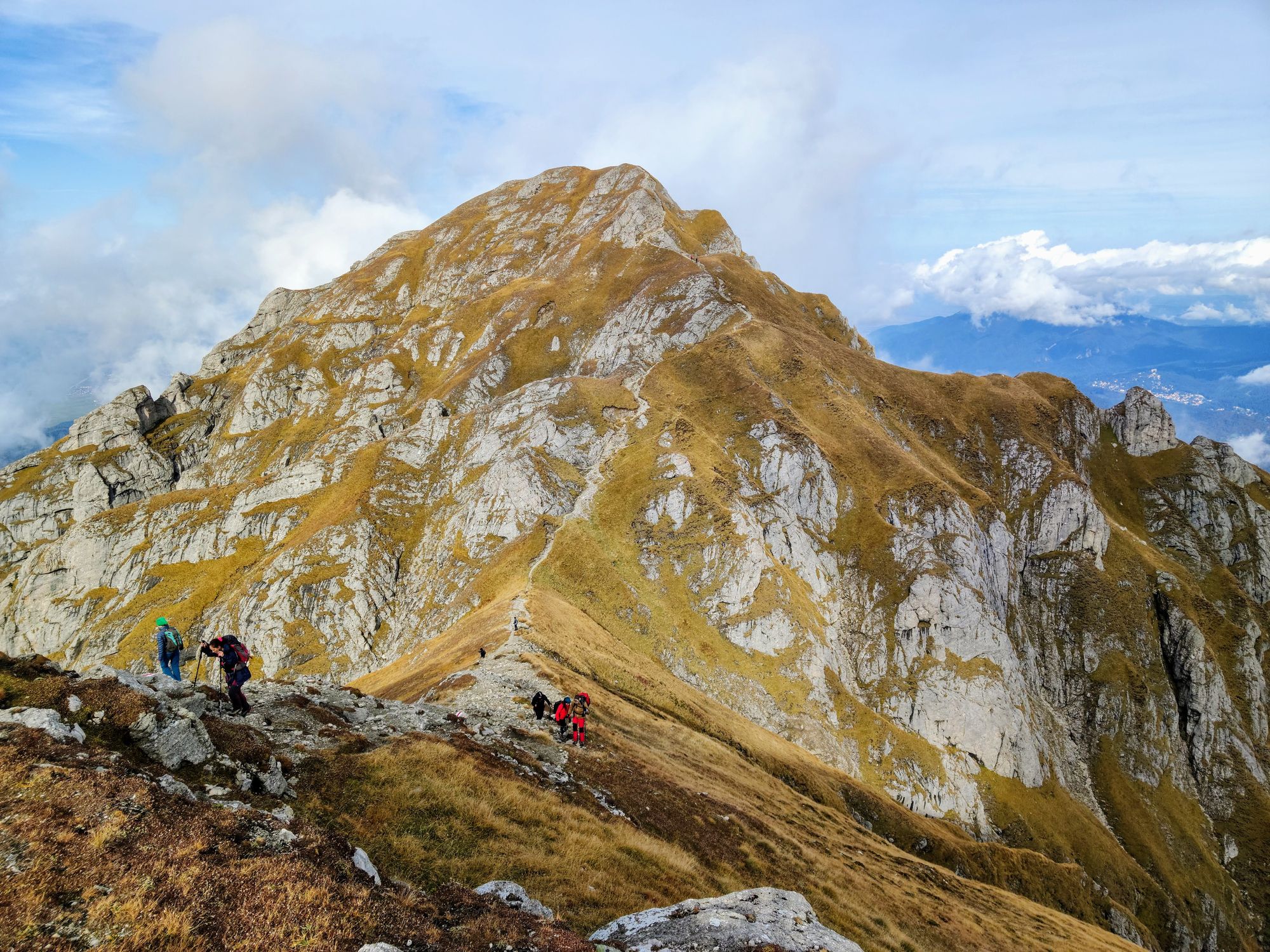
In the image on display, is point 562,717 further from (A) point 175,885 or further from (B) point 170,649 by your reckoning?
(A) point 175,885

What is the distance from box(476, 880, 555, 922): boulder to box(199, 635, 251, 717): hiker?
1308cm

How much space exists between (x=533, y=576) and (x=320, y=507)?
246 ft

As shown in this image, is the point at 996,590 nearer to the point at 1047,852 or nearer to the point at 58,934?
the point at 1047,852

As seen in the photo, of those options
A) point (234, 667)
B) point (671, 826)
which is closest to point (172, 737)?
point (234, 667)

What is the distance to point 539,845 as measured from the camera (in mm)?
19719

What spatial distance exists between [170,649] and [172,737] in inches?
392

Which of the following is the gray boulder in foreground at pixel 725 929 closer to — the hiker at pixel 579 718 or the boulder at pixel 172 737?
the boulder at pixel 172 737

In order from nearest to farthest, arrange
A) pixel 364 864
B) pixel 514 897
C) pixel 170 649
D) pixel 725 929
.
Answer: pixel 364 864
pixel 725 929
pixel 514 897
pixel 170 649

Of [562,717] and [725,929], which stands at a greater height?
[725,929]

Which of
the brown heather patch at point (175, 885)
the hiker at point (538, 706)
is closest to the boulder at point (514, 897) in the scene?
the brown heather patch at point (175, 885)

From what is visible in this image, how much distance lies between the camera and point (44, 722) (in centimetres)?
1451

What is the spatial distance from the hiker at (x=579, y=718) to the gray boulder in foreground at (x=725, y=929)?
16.9m

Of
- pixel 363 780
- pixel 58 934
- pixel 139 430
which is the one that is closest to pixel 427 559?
pixel 363 780

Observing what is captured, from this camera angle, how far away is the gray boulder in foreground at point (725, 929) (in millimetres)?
13594
